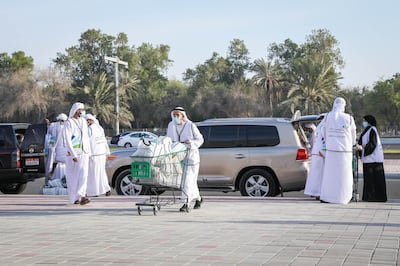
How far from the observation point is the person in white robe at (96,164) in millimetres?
13734

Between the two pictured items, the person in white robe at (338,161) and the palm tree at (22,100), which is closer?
the person in white robe at (338,161)

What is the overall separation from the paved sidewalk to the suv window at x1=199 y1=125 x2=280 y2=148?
1724 millimetres

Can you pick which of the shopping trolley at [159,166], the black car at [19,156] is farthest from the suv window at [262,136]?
the black car at [19,156]

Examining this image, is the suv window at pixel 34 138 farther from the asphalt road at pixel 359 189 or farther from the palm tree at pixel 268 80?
the palm tree at pixel 268 80

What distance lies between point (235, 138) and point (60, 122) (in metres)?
4.54

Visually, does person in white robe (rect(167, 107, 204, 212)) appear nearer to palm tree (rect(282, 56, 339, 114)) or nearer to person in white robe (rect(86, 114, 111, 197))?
person in white robe (rect(86, 114, 111, 197))

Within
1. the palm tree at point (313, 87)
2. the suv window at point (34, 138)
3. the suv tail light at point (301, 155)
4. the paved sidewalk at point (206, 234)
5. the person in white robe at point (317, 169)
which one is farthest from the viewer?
the palm tree at point (313, 87)

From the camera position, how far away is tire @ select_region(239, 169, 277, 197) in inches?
566

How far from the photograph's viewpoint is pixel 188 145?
11305mm

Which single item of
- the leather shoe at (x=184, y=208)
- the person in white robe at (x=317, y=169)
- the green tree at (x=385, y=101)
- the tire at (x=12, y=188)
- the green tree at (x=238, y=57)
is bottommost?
the leather shoe at (x=184, y=208)

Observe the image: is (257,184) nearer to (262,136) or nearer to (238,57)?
(262,136)

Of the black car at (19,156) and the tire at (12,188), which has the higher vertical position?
the black car at (19,156)

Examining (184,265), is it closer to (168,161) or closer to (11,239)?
(11,239)

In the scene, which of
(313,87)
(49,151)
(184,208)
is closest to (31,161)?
(49,151)
